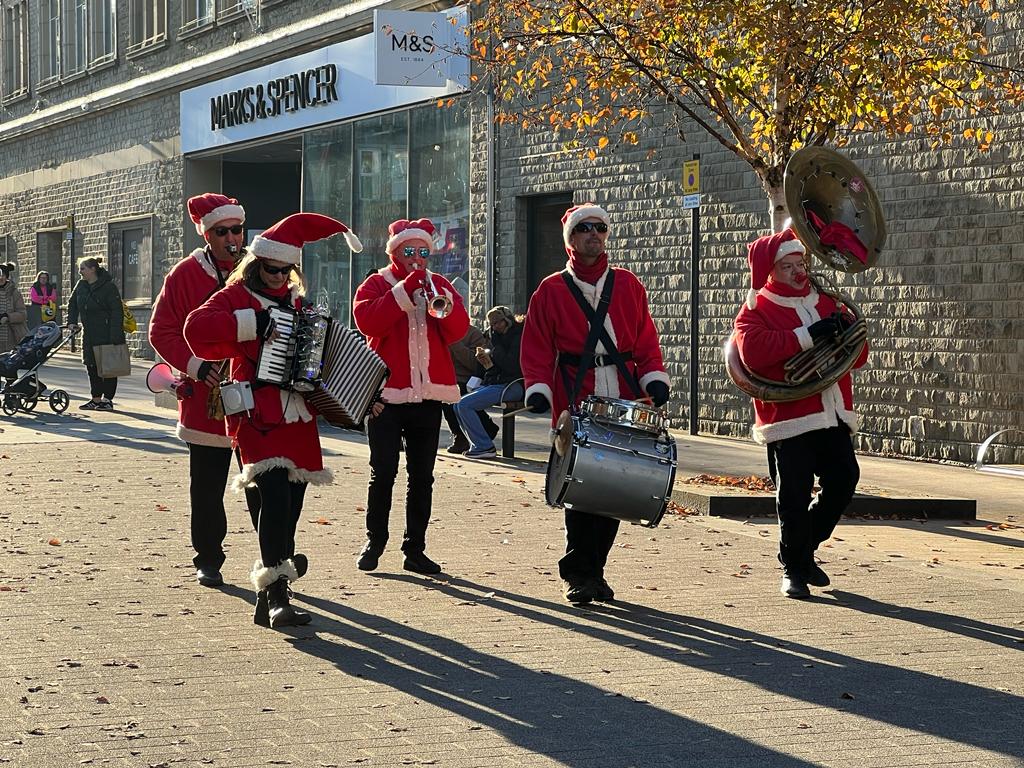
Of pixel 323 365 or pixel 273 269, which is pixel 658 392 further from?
pixel 273 269

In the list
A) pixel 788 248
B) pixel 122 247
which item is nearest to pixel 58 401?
Answer: pixel 788 248

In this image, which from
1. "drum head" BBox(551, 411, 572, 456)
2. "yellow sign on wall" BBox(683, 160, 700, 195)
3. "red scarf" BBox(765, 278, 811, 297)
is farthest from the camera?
"yellow sign on wall" BBox(683, 160, 700, 195)

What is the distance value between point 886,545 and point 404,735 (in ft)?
17.1

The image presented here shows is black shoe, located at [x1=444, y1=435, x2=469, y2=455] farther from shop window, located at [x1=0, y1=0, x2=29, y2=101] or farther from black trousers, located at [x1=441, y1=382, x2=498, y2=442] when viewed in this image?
shop window, located at [x1=0, y1=0, x2=29, y2=101]

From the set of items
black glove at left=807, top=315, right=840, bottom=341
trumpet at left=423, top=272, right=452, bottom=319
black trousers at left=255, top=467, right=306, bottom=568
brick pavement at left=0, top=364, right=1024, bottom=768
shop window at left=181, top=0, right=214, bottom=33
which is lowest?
brick pavement at left=0, top=364, right=1024, bottom=768

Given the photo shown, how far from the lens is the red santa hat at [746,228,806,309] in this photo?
839 cm

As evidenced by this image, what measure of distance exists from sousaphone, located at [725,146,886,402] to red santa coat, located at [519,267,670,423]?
1.60ft

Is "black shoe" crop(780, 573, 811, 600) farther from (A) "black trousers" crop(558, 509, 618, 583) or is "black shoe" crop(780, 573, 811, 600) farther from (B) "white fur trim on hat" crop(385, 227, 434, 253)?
(B) "white fur trim on hat" crop(385, 227, 434, 253)

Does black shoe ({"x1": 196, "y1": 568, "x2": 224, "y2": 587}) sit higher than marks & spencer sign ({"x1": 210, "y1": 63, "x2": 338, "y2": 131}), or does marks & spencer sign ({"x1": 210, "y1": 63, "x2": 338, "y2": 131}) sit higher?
marks & spencer sign ({"x1": 210, "y1": 63, "x2": 338, "y2": 131})

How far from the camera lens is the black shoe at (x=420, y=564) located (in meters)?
9.05

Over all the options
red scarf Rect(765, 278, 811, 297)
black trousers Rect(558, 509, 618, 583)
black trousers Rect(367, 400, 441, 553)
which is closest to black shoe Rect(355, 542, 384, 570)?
black trousers Rect(367, 400, 441, 553)

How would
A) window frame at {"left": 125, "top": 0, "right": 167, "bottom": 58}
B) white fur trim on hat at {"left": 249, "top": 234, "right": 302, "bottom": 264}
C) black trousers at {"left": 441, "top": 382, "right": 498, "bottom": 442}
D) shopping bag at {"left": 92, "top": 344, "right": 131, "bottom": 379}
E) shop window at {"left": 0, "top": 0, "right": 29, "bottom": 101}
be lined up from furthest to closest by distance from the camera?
shop window at {"left": 0, "top": 0, "right": 29, "bottom": 101}, window frame at {"left": 125, "top": 0, "right": 167, "bottom": 58}, shopping bag at {"left": 92, "top": 344, "right": 131, "bottom": 379}, black trousers at {"left": 441, "top": 382, "right": 498, "bottom": 442}, white fur trim on hat at {"left": 249, "top": 234, "right": 302, "bottom": 264}

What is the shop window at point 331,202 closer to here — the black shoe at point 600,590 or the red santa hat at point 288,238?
the black shoe at point 600,590

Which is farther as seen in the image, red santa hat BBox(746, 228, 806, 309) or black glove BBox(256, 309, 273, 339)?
red santa hat BBox(746, 228, 806, 309)
